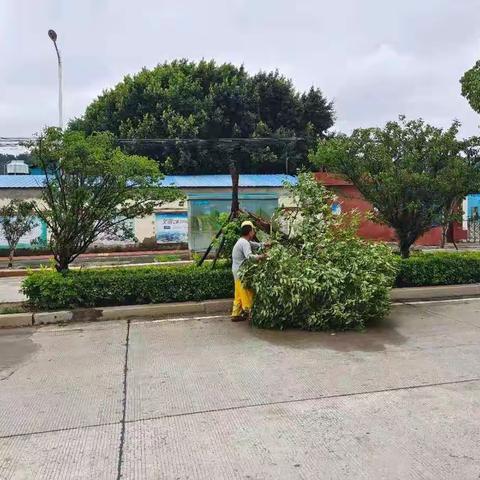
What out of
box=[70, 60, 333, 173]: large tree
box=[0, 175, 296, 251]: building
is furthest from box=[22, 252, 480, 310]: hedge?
box=[70, 60, 333, 173]: large tree

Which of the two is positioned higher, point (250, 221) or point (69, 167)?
point (69, 167)

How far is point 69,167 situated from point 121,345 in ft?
11.2

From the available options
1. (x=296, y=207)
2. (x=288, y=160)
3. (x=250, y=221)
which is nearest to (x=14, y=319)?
(x=250, y=221)

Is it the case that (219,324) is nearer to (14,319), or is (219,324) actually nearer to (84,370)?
(84,370)

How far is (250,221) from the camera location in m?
9.01

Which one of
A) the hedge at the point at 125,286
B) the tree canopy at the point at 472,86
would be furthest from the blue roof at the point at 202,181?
the hedge at the point at 125,286

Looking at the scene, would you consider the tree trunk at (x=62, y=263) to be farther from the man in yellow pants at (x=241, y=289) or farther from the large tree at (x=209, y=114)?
the large tree at (x=209, y=114)

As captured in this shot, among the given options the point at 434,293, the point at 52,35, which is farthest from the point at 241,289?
the point at 52,35

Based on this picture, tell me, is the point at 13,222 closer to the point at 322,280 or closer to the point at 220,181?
the point at 220,181

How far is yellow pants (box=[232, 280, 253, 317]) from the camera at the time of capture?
7.98m

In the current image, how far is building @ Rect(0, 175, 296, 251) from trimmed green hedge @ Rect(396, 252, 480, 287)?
1069cm

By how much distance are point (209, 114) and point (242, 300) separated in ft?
78.6

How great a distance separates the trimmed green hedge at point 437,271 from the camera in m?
10.1

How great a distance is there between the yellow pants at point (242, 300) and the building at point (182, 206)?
12077 millimetres
